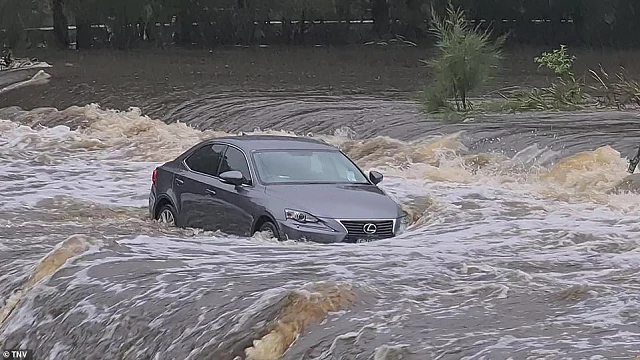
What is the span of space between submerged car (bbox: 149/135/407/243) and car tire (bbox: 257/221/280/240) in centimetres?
1

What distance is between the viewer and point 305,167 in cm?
1366

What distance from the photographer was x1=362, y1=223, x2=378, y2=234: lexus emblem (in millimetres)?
12570

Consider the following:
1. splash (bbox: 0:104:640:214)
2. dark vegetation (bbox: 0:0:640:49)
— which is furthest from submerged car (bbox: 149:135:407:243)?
dark vegetation (bbox: 0:0:640:49)

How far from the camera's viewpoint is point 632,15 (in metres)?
50.1

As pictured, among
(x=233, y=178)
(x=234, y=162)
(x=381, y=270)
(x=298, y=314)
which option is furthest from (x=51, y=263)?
(x=298, y=314)

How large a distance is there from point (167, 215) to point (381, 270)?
14.1ft

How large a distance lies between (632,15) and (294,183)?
1584 inches

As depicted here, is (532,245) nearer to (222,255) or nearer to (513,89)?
(222,255)

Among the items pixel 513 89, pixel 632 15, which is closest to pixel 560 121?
pixel 513 89

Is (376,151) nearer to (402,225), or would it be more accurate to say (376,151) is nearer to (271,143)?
(271,143)

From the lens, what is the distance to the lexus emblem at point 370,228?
12570 mm

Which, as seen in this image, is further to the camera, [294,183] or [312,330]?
[294,183]

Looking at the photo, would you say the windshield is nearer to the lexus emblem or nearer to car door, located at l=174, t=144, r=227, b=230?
car door, located at l=174, t=144, r=227, b=230

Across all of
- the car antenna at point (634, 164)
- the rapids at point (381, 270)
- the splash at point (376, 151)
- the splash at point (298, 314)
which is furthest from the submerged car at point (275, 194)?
the car antenna at point (634, 164)
